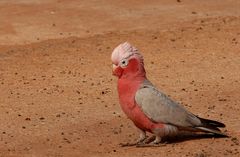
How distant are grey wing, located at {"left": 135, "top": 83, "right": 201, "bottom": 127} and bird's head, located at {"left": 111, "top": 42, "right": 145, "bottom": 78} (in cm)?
22

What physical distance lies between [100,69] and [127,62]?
3524 mm

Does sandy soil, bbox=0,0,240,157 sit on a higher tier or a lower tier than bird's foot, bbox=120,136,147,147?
higher

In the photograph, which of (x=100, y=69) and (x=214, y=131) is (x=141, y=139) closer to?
(x=214, y=131)

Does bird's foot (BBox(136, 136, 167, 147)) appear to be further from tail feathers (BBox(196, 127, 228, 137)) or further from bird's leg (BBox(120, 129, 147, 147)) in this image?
tail feathers (BBox(196, 127, 228, 137))

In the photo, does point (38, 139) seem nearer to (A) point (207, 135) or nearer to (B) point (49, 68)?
(A) point (207, 135)

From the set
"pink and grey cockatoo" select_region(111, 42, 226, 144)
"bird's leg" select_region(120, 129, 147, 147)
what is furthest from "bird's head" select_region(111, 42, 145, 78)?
"bird's leg" select_region(120, 129, 147, 147)

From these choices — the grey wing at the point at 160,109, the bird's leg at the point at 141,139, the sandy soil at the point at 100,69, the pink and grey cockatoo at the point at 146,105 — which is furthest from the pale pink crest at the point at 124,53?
the sandy soil at the point at 100,69

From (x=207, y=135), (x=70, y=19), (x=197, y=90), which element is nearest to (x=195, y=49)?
(x=197, y=90)

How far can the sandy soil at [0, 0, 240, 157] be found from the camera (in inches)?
342

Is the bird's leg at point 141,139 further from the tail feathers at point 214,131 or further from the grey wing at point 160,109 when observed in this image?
the tail feathers at point 214,131

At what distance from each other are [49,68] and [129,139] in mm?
3396

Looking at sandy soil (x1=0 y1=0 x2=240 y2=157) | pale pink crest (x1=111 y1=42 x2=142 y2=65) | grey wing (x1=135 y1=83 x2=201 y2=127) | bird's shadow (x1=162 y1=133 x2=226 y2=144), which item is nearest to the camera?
grey wing (x1=135 y1=83 x2=201 y2=127)

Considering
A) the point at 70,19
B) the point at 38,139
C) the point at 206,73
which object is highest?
the point at 70,19

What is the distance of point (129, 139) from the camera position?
28.7 ft
